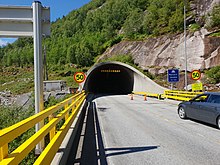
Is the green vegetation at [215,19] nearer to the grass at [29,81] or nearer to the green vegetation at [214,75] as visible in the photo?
the green vegetation at [214,75]

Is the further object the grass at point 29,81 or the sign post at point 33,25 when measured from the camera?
the grass at point 29,81

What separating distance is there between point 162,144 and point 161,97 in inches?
860

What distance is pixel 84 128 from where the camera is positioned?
32.6ft

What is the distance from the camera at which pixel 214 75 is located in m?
33.1

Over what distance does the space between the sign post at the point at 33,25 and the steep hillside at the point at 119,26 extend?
31508 millimetres

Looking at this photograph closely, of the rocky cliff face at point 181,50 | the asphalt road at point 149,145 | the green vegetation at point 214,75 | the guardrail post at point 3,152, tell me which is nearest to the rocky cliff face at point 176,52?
the rocky cliff face at point 181,50

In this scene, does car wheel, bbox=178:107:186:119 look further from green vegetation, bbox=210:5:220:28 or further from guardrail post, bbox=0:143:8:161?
green vegetation, bbox=210:5:220:28

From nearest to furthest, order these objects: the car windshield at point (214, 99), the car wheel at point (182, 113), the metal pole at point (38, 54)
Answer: the metal pole at point (38, 54) < the car windshield at point (214, 99) < the car wheel at point (182, 113)

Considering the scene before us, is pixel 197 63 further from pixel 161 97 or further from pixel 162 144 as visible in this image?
pixel 162 144

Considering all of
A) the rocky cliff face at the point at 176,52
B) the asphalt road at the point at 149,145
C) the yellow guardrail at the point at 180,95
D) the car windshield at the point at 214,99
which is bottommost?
the asphalt road at the point at 149,145

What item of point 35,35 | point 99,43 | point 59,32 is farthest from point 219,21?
point 59,32

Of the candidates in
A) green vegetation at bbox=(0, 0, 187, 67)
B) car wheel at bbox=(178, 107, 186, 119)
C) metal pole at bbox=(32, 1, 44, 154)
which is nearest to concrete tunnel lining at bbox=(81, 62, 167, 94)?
green vegetation at bbox=(0, 0, 187, 67)

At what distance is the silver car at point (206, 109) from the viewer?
383 inches

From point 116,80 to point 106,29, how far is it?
1955 inches
